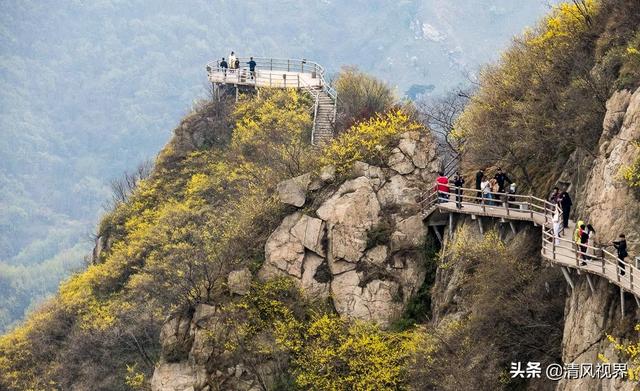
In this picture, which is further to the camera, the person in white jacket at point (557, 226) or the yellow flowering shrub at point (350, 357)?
the yellow flowering shrub at point (350, 357)

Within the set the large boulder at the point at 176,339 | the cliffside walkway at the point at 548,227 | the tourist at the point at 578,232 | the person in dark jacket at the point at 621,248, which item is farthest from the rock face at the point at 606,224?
the large boulder at the point at 176,339

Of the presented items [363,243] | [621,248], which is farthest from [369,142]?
[621,248]

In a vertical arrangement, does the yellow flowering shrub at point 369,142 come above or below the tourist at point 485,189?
above

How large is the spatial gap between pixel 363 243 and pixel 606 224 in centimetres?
1780

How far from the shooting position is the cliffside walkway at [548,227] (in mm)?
38156

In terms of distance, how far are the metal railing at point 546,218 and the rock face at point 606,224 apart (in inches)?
31.6

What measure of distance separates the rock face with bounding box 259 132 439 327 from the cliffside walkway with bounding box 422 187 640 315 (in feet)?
6.00

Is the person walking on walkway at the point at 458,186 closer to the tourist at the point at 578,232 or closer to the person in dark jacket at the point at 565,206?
the person in dark jacket at the point at 565,206

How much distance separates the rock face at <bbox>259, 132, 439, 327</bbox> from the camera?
185 feet

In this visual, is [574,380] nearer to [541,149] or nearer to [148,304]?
[541,149]

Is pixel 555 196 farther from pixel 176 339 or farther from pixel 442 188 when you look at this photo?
pixel 176 339

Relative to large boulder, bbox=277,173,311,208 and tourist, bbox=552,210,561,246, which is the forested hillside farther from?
tourist, bbox=552,210,561,246

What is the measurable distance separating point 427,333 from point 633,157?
14.0 meters

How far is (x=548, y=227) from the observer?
45781 millimetres
